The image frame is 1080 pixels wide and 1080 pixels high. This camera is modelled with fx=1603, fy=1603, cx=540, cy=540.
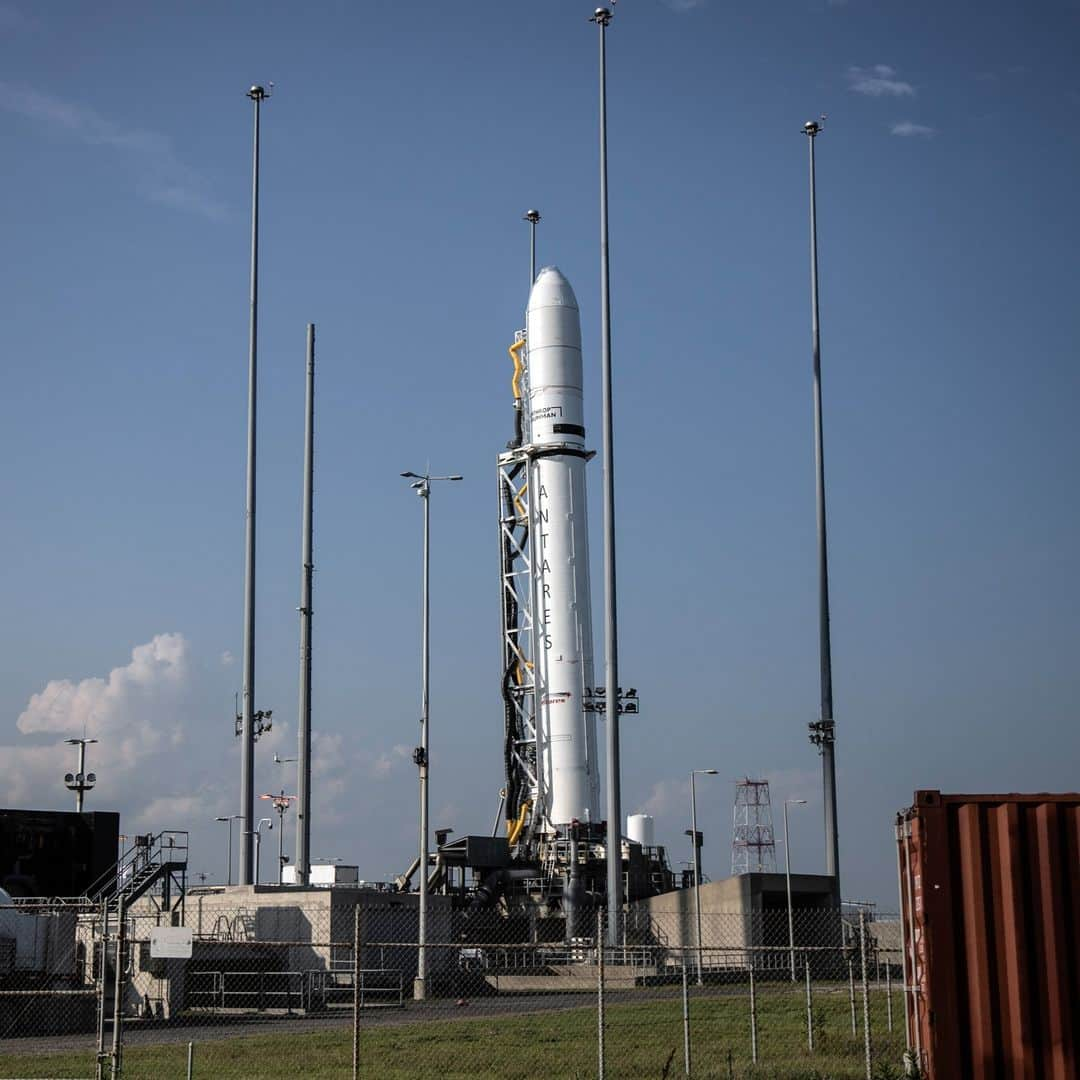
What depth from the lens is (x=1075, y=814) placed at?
16.3 metres

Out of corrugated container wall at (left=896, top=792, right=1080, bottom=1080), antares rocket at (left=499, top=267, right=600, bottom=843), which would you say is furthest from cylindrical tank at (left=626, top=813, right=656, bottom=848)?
corrugated container wall at (left=896, top=792, right=1080, bottom=1080)

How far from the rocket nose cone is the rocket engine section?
0.09 m

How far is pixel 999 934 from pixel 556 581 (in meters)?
44.2

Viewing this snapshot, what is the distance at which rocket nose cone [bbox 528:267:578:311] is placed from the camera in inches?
2447

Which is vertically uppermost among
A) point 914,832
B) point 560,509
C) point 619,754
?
point 560,509

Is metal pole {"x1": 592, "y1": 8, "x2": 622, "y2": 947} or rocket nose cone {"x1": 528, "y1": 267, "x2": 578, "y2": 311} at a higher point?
rocket nose cone {"x1": 528, "y1": 267, "x2": 578, "y2": 311}

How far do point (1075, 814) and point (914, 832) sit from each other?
5.30 ft

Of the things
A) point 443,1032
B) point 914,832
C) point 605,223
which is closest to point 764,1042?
point 443,1032

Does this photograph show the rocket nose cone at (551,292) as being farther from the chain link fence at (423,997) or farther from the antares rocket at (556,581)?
the chain link fence at (423,997)

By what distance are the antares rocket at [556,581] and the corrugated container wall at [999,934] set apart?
43.2 m

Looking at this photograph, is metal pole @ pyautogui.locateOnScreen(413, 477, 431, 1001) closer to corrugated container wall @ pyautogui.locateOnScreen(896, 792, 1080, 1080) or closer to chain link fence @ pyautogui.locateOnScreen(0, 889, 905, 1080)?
chain link fence @ pyautogui.locateOnScreen(0, 889, 905, 1080)

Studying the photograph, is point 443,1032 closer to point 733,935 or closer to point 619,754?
point 619,754

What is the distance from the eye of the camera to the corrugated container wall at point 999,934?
15.9 metres

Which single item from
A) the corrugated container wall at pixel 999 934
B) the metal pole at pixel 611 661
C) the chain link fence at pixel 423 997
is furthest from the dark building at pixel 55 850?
the corrugated container wall at pixel 999 934
